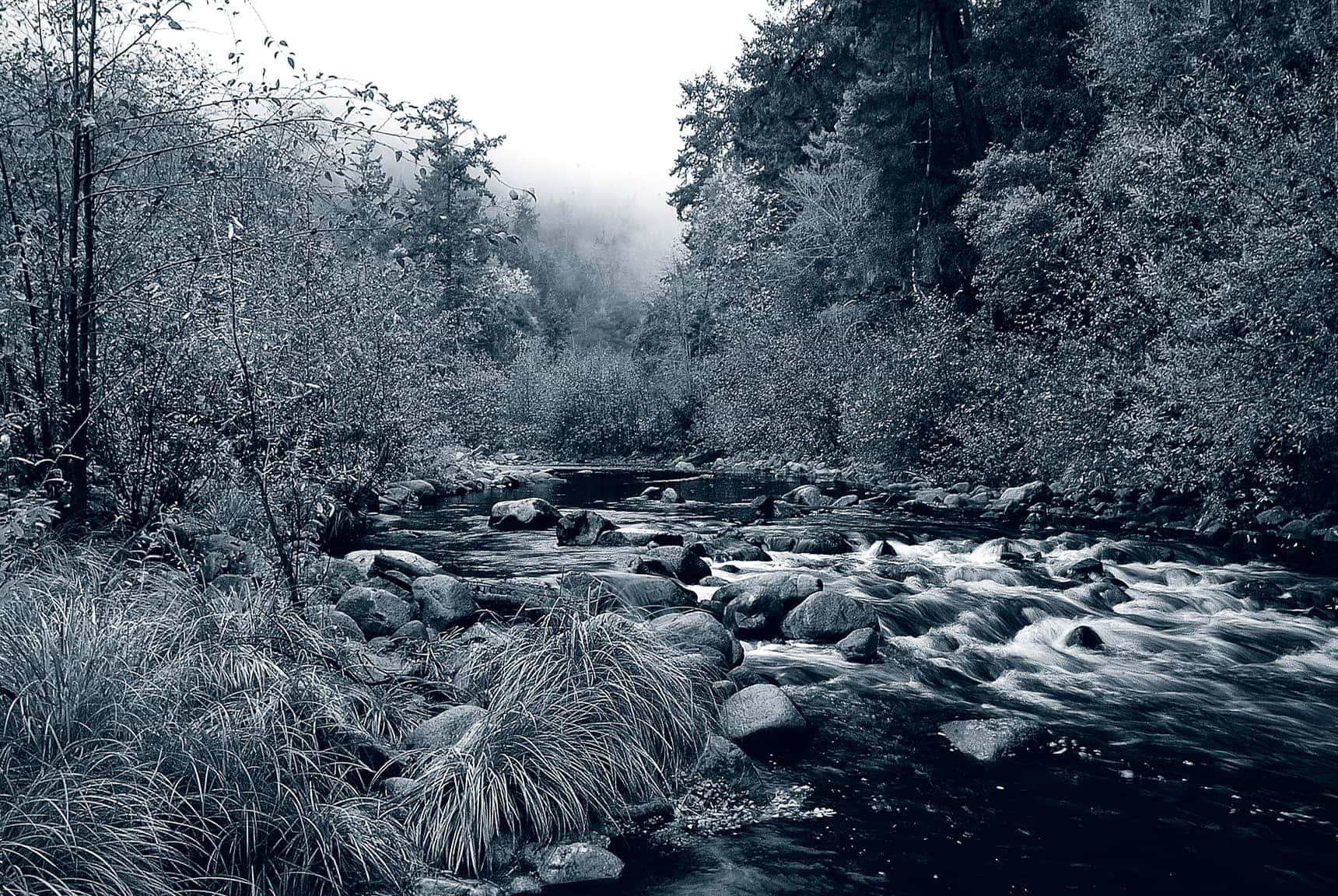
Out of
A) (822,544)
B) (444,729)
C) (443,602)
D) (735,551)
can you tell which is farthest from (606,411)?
(444,729)

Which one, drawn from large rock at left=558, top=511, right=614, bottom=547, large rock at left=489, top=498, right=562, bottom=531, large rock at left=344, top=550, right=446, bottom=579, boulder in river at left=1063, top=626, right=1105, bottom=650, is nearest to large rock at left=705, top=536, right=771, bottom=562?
large rock at left=558, top=511, right=614, bottom=547

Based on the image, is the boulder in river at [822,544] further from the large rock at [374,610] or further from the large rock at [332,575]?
the large rock at [374,610]

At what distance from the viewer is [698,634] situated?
7.93 metres

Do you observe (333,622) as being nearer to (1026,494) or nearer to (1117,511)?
(1117,511)

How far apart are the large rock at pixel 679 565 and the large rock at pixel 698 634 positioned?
3427 mm

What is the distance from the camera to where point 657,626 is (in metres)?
7.77

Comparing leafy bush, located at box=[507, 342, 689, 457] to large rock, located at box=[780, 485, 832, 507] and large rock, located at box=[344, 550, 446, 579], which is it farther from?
large rock, located at box=[344, 550, 446, 579]

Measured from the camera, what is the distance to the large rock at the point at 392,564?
10.3 m

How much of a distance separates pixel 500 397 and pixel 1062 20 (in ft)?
83.5

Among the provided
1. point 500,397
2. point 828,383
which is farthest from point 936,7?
point 500,397

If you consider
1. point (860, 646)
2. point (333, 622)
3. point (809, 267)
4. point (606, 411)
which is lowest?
point (860, 646)

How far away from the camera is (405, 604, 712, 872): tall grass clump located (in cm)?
493

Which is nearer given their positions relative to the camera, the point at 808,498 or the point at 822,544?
the point at 822,544

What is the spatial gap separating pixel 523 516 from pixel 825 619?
8783 millimetres
